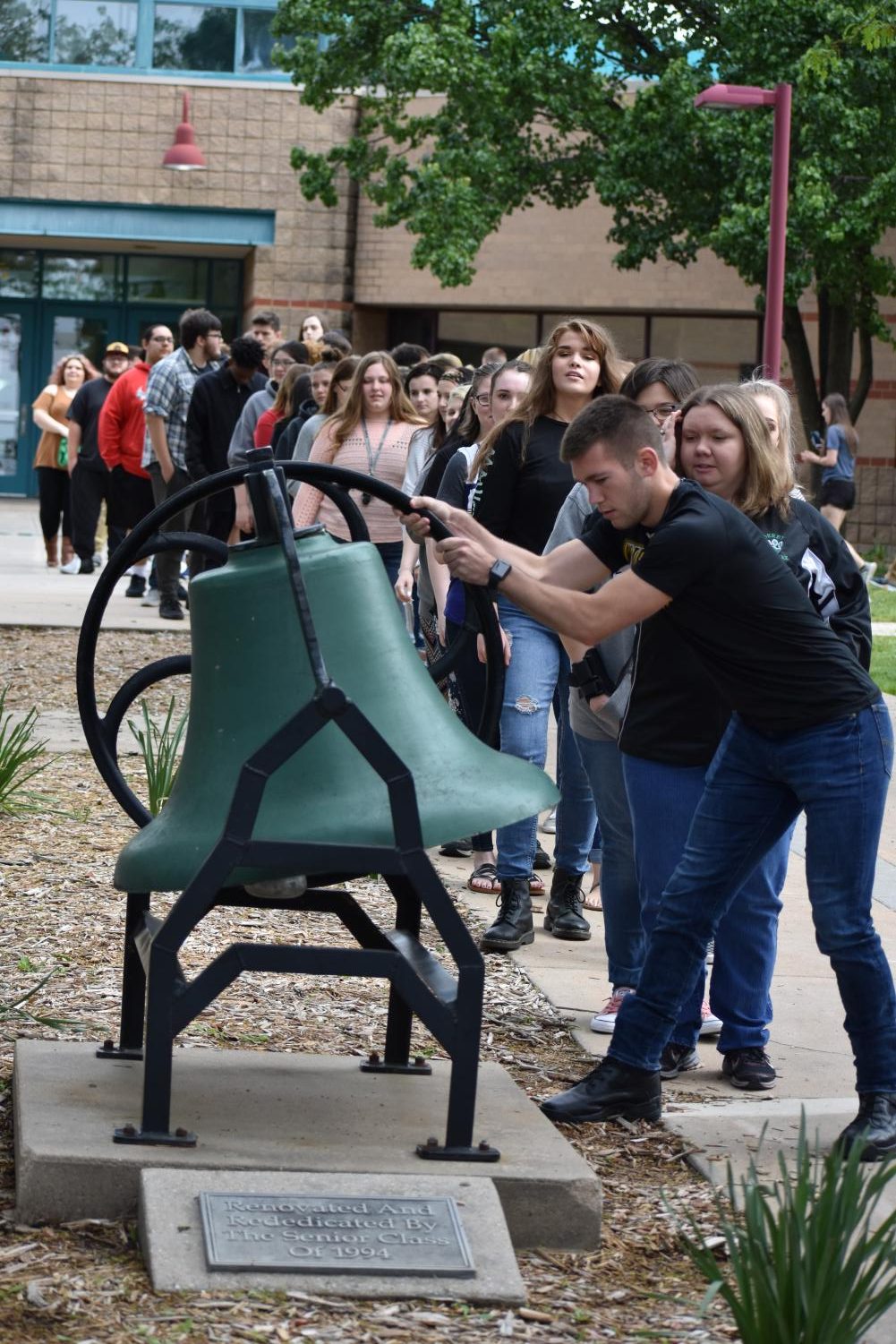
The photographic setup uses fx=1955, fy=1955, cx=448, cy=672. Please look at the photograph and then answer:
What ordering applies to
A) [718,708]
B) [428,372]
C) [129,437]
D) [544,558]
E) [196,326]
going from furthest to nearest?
[129,437] < [196,326] < [428,372] < [718,708] < [544,558]

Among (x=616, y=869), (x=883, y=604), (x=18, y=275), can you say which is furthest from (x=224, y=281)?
(x=616, y=869)

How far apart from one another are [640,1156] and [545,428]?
273 cm

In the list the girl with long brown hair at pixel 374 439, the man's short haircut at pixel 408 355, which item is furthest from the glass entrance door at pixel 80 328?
the girl with long brown hair at pixel 374 439

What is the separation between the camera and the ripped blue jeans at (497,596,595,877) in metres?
6.22

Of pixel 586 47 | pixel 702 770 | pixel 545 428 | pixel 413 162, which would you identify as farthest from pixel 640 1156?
pixel 413 162

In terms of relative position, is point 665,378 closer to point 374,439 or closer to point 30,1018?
point 30,1018

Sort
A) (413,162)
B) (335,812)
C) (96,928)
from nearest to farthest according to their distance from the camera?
(335,812) → (96,928) → (413,162)

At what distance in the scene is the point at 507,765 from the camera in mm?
3885

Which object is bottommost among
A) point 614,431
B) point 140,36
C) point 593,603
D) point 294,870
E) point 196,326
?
point 294,870

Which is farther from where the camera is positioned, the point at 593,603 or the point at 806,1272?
the point at 593,603

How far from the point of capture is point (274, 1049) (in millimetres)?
4855

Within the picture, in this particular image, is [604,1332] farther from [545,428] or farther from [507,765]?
[545,428]

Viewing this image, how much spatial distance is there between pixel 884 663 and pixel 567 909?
8504 mm

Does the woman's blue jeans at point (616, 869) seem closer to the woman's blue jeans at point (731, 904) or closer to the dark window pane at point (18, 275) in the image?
the woman's blue jeans at point (731, 904)
